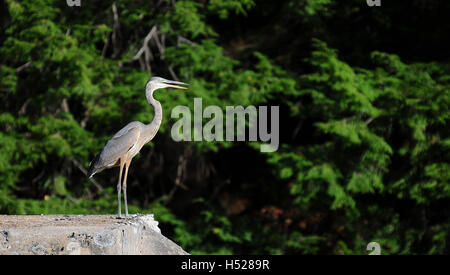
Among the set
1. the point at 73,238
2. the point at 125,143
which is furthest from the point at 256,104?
the point at 73,238

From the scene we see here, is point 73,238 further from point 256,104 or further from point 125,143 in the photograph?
point 256,104

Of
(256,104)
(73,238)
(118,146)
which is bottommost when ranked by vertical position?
(73,238)

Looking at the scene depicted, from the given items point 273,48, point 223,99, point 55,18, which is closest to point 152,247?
point 223,99

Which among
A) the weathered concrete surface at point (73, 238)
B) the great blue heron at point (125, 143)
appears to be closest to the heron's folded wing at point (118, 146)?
the great blue heron at point (125, 143)

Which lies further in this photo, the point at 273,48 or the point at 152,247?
the point at 273,48

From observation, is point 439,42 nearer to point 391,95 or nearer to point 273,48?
point 391,95

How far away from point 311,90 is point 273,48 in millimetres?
2298

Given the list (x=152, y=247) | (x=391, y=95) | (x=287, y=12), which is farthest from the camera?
(x=287, y=12)

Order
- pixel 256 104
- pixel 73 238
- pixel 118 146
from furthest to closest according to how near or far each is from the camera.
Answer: pixel 256 104
pixel 118 146
pixel 73 238

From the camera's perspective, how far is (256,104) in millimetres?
11750

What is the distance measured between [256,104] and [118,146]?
562cm

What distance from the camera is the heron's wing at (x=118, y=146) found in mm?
6457

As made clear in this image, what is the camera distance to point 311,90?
11.2 meters

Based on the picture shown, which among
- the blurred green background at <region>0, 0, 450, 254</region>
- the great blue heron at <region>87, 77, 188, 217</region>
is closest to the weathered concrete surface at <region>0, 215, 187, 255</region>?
the great blue heron at <region>87, 77, 188, 217</region>
